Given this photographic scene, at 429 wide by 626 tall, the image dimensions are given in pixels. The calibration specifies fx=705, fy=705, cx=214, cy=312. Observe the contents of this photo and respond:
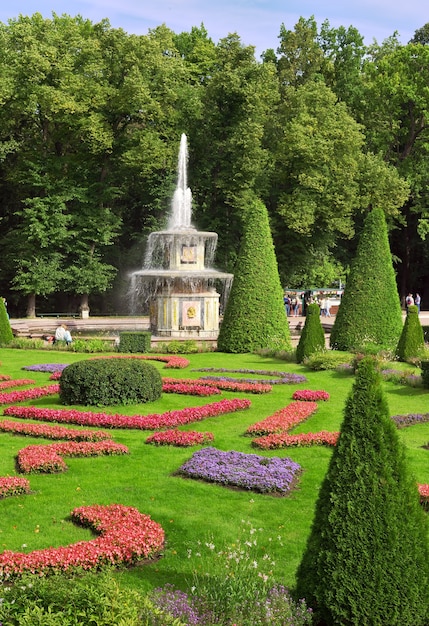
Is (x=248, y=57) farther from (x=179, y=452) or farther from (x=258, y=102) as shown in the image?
(x=179, y=452)

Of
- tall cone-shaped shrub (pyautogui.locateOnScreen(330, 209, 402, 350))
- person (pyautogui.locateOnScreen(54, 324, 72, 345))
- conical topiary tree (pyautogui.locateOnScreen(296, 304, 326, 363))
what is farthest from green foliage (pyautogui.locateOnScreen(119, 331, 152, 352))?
tall cone-shaped shrub (pyautogui.locateOnScreen(330, 209, 402, 350))

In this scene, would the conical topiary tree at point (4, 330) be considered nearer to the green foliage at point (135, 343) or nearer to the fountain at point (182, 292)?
the fountain at point (182, 292)

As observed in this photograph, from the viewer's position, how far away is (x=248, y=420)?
44.8 feet

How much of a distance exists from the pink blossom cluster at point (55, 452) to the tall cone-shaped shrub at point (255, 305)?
1255 cm

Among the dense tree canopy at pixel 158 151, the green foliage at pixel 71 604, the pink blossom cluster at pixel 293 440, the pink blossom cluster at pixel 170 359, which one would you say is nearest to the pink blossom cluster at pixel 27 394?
the pink blossom cluster at pixel 170 359

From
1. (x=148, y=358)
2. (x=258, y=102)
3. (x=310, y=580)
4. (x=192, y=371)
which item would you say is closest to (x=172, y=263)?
(x=148, y=358)

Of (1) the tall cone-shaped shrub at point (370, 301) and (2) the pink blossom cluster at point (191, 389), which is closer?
(2) the pink blossom cluster at point (191, 389)

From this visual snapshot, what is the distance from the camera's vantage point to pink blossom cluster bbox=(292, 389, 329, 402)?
1541 centimetres

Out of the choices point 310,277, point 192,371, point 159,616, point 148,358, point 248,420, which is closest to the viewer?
point 159,616

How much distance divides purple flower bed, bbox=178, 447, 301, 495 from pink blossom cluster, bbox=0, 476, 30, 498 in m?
2.17

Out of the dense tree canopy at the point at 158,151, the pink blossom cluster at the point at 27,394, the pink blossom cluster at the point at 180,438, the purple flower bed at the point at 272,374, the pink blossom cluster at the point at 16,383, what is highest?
the dense tree canopy at the point at 158,151

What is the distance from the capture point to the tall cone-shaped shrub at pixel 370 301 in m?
22.0

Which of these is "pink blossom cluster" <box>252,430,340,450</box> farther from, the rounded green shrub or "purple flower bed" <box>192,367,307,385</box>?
"purple flower bed" <box>192,367,307,385</box>

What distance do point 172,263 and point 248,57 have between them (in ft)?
54.0
